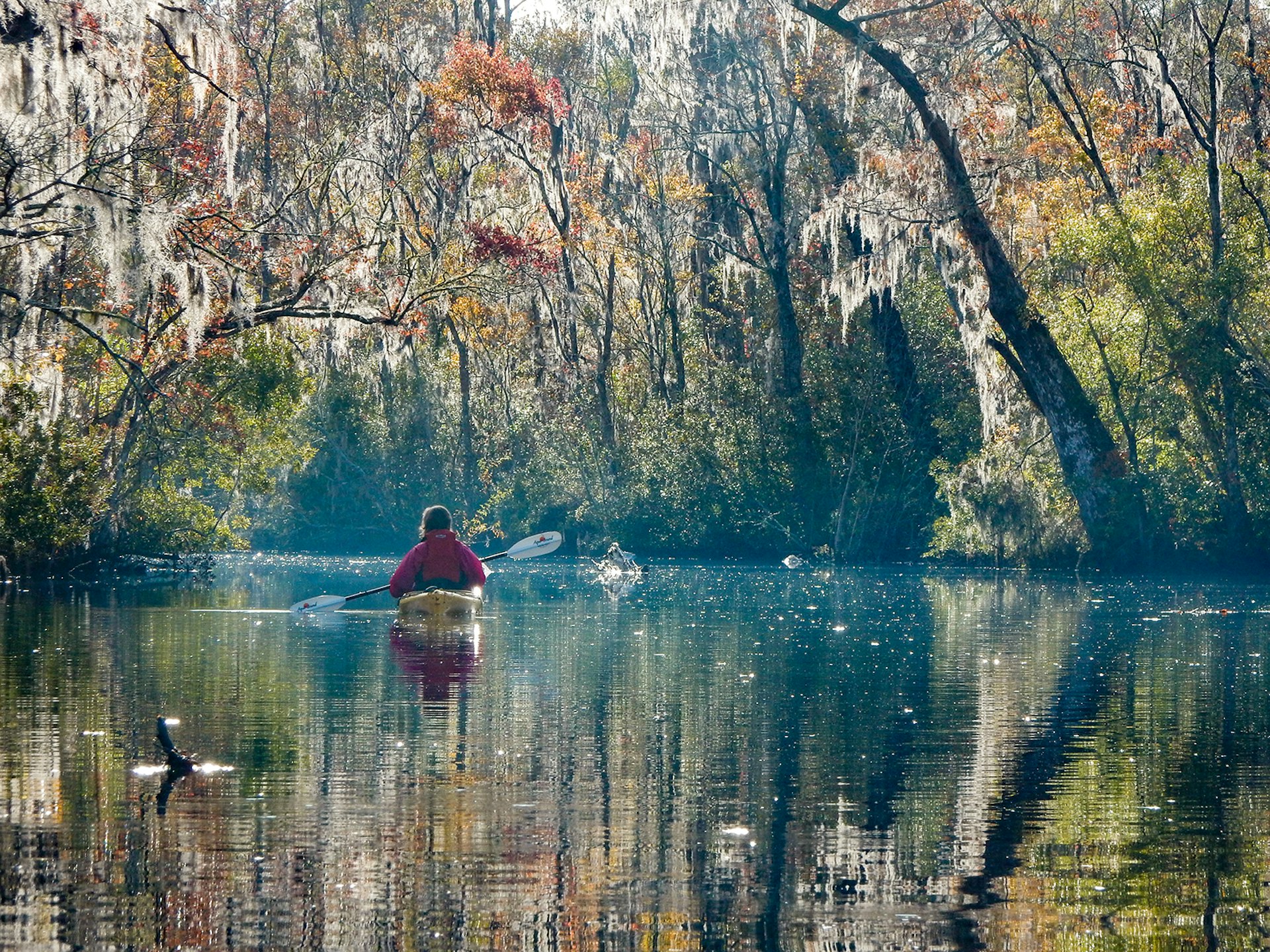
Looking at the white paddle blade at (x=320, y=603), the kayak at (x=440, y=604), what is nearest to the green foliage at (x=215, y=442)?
the white paddle blade at (x=320, y=603)

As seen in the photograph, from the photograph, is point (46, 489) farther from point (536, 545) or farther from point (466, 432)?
point (466, 432)

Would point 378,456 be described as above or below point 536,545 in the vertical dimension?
above

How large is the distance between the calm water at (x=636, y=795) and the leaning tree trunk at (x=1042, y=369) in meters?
14.0

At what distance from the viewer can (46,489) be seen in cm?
2392

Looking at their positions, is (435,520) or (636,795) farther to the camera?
(435,520)

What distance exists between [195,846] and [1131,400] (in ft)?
86.2

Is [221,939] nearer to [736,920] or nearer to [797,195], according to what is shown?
[736,920]

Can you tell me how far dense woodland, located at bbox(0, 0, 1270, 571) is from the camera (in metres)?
22.0

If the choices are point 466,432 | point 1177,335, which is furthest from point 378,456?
point 1177,335

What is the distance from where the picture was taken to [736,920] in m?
5.22

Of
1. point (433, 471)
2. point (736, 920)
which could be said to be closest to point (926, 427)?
point (433, 471)

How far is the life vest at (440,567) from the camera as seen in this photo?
17766 millimetres

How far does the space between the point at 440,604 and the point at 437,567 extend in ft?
1.97

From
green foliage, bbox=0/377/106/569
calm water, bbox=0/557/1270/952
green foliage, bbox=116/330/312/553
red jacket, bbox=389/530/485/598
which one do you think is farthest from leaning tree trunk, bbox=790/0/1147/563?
calm water, bbox=0/557/1270/952
